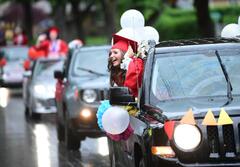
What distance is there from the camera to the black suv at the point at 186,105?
290 inches

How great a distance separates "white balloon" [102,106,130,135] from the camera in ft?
27.7

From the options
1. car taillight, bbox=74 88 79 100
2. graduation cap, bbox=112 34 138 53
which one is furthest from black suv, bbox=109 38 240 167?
car taillight, bbox=74 88 79 100

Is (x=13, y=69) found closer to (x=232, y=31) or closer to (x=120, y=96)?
(x=232, y=31)

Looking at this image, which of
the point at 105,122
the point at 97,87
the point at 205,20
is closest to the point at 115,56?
the point at 105,122

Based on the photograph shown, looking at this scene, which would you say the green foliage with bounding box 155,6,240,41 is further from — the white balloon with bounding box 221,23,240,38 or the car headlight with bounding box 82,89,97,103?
the white balloon with bounding box 221,23,240,38

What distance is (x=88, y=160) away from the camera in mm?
13312

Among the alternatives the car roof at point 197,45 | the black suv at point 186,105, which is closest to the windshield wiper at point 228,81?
the black suv at point 186,105

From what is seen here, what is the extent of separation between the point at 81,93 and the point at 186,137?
7376 millimetres

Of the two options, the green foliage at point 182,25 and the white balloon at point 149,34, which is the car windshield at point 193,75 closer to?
the white balloon at point 149,34

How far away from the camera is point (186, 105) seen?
786 cm

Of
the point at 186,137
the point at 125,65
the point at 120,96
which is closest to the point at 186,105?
the point at 186,137

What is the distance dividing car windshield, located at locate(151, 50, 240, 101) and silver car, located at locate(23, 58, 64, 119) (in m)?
11.9

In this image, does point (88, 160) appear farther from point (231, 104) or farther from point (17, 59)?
point (17, 59)

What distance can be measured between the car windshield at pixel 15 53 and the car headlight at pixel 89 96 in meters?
19.7
